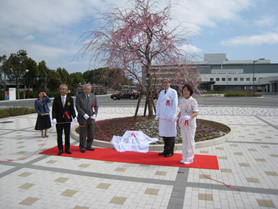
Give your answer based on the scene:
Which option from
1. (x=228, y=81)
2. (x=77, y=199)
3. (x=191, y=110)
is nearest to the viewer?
(x=77, y=199)

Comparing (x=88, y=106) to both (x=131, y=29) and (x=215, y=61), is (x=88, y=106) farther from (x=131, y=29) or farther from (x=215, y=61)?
(x=215, y=61)

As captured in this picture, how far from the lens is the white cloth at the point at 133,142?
6.11 m

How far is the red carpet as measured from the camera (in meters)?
4.98

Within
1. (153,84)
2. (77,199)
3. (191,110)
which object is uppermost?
(153,84)

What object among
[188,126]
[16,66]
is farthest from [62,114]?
[16,66]

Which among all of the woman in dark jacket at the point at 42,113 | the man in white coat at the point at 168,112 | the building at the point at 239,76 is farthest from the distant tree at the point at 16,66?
the building at the point at 239,76

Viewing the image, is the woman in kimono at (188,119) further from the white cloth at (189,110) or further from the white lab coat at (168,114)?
the white lab coat at (168,114)

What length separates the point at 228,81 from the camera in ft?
268

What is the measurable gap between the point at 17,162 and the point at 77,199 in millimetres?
2723

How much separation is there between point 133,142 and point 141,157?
94 centimetres

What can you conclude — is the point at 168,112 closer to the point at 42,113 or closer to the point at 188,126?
the point at 188,126

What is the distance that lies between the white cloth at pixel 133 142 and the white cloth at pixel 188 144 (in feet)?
4.43

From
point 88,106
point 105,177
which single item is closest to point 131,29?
point 88,106

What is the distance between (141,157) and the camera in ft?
18.2
